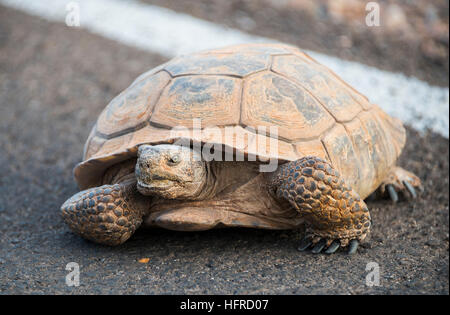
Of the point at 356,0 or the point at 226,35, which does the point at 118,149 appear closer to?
the point at 226,35

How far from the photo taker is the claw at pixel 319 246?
267 centimetres

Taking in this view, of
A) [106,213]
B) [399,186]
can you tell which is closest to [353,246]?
[399,186]

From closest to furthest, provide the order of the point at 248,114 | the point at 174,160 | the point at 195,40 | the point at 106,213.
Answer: the point at 174,160, the point at 106,213, the point at 248,114, the point at 195,40

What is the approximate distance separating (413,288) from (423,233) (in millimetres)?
877

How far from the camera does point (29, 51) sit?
6555 mm

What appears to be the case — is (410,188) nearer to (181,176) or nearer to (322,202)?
(322,202)

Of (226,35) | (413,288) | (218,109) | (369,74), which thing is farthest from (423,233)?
(226,35)

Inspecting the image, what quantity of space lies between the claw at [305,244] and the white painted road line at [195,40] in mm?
2324

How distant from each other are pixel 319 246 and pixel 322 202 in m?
0.33

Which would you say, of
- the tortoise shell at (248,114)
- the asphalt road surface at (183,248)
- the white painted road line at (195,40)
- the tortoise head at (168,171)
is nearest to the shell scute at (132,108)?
the tortoise shell at (248,114)

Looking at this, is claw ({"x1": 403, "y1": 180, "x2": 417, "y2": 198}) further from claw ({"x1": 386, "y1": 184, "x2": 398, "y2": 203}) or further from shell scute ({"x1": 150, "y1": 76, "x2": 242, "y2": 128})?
shell scute ({"x1": 150, "y1": 76, "x2": 242, "y2": 128})

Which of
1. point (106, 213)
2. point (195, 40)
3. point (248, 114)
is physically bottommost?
point (106, 213)

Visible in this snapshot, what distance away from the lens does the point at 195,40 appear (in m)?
6.32

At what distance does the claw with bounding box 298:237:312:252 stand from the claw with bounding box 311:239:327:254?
0.04 m
